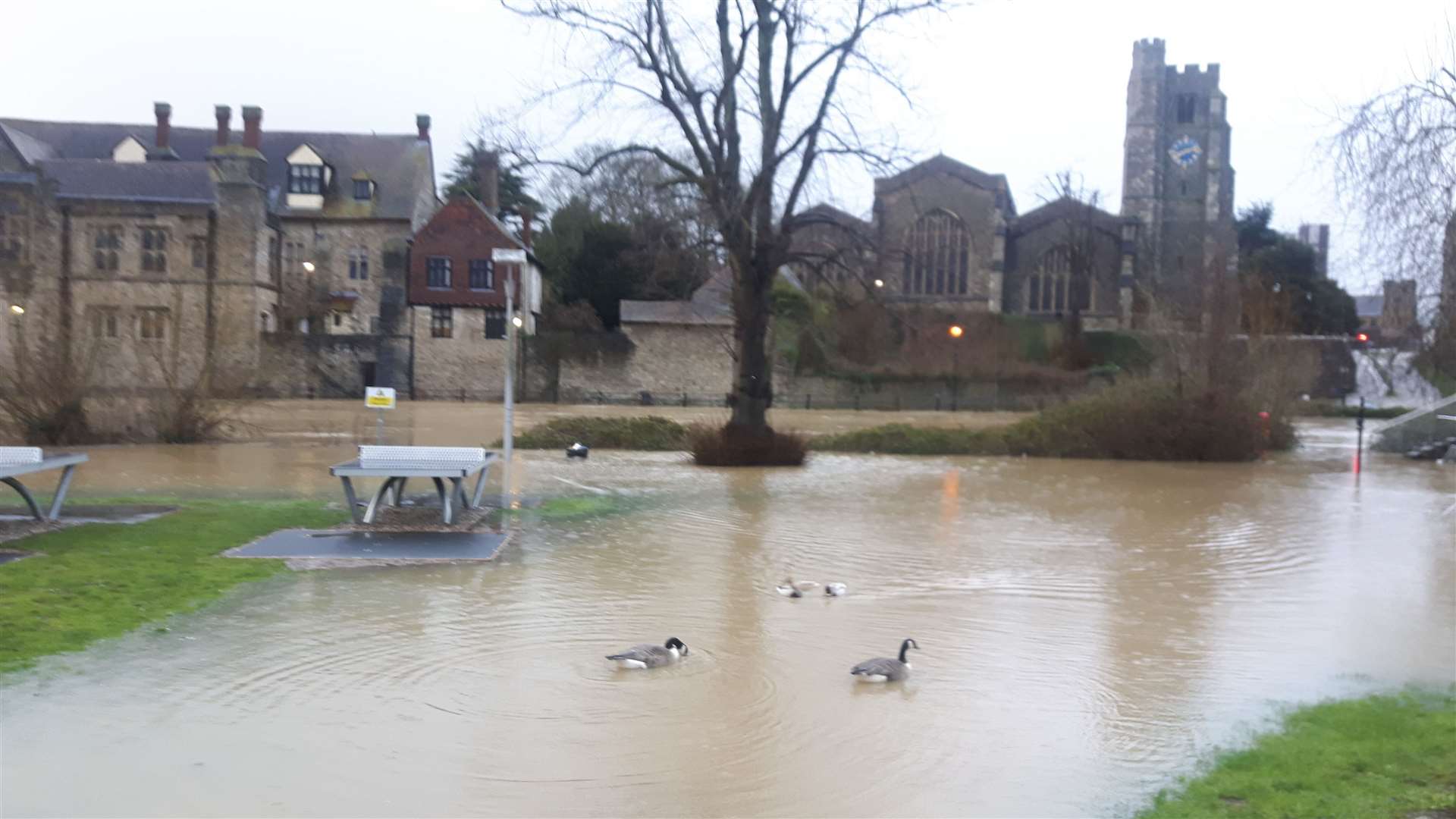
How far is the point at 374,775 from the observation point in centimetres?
662

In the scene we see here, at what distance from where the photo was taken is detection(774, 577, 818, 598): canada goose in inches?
460

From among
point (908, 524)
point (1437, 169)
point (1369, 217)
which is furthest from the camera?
point (908, 524)

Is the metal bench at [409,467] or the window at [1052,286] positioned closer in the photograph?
the metal bench at [409,467]

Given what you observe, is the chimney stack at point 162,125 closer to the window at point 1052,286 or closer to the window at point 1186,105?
the window at point 1052,286

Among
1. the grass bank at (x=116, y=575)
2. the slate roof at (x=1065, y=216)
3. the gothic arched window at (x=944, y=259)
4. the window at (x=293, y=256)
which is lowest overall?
the grass bank at (x=116, y=575)

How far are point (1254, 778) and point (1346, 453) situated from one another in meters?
30.0

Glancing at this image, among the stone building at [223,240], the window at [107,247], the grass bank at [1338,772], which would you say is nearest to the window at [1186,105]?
the stone building at [223,240]

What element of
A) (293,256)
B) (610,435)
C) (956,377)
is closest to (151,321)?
(293,256)

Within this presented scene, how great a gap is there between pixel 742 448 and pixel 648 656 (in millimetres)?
17133

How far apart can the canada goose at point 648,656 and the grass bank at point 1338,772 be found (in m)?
3.64

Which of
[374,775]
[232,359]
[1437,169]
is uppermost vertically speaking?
[1437,169]

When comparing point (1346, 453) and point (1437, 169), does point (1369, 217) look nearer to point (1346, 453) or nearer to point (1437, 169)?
point (1437, 169)

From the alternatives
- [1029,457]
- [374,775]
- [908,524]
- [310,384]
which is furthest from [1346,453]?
[310,384]

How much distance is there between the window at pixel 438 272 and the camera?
198ft
